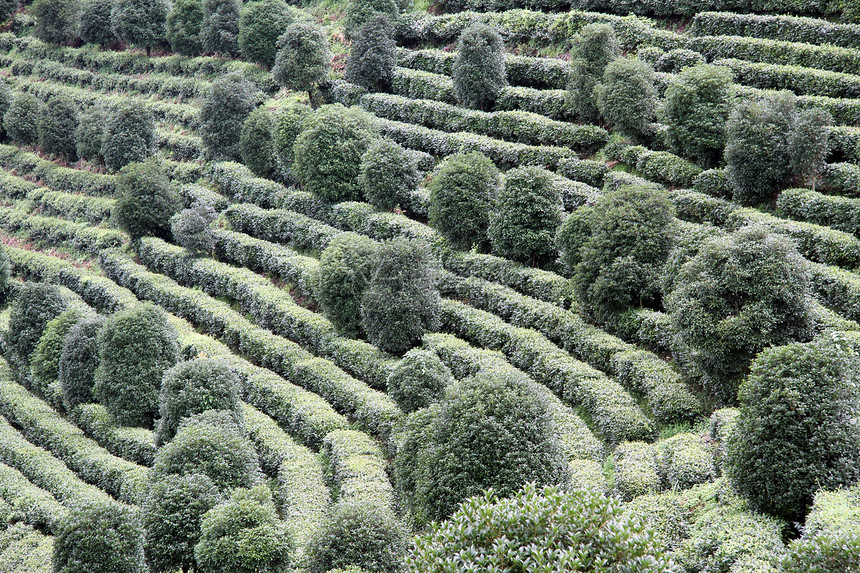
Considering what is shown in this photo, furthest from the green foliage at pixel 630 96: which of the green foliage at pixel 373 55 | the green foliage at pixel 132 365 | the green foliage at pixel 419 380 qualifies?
the green foliage at pixel 132 365

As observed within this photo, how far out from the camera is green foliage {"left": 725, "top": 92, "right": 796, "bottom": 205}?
27844 millimetres

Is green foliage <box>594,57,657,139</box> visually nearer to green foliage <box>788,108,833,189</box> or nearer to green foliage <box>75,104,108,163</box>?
green foliage <box>788,108,833,189</box>

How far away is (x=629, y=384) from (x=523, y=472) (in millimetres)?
6505

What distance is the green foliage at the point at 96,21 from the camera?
214ft

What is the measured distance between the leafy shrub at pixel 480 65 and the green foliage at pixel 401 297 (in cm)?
1398

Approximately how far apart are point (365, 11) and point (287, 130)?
12312 millimetres

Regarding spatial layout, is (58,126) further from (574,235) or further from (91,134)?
(574,235)

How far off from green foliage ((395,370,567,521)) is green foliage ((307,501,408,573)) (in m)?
1.22

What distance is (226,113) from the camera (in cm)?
4650

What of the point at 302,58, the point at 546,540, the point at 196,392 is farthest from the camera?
the point at 302,58

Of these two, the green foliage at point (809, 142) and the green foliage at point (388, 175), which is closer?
the green foliage at point (809, 142)

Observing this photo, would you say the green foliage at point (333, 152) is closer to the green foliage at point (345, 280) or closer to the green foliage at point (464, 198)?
the green foliage at point (464, 198)

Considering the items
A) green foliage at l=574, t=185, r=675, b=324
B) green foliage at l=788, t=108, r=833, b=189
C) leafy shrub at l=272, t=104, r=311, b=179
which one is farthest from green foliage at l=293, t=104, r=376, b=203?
green foliage at l=788, t=108, r=833, b=189

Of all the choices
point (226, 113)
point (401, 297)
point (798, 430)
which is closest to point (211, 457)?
point (401, 297)
